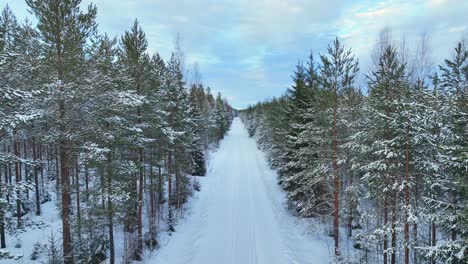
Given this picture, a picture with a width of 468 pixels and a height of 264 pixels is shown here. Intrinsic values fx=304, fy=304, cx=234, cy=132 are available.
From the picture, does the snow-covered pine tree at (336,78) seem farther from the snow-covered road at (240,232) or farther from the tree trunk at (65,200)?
the tree trunk at (65,200)

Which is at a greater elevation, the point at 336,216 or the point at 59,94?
the point at 59,94

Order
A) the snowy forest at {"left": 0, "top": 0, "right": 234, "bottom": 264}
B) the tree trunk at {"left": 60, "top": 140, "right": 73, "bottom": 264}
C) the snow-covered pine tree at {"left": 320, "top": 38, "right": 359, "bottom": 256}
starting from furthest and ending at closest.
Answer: the snow-covered pine tree at {"left": 320, "top": 38, "right": 359, "bottom": 256} → the tree trunk at {"left": 60, "top": 140, "right": 73, "bottom": 264} → the snowy forest at {"left": 0, "top": 0, "right": 234, "bottom": 264}

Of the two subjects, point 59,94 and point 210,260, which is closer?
point 59,94

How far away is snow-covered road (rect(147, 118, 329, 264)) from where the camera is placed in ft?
51.0

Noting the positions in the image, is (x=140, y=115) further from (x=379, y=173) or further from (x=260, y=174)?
(x=260, y=174)

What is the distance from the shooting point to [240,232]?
730 inches

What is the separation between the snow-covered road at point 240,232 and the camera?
15539 mm

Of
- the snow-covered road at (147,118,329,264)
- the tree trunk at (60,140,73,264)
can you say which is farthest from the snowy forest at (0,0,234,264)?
the snow-covered road at (147,118,329,264)

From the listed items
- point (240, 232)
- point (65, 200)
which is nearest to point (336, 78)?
point (240, 232)

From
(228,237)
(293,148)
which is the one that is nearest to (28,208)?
(228,237)

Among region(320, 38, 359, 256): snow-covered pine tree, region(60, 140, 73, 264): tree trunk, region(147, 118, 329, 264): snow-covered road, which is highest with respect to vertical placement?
region(320, 38, 359, 256): snow-covered pine tree

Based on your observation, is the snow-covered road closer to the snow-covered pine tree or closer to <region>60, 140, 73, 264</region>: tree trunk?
the snow-covered pine tree

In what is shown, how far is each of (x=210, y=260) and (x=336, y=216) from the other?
6.71 metres

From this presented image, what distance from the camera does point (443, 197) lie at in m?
11.5
